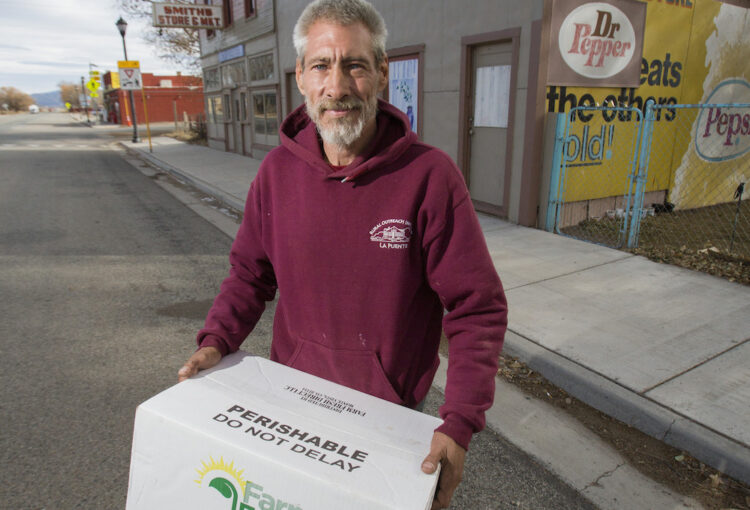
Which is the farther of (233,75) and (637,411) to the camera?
(233,75)

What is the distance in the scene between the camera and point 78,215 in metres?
9.06

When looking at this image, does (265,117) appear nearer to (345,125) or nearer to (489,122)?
(489,122)

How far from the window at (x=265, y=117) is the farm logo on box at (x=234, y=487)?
14716mm

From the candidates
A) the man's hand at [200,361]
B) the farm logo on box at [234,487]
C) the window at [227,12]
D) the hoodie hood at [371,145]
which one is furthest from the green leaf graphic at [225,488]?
the window at [227,12]

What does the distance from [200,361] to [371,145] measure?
86cm

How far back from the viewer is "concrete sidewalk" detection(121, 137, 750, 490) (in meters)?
2.98

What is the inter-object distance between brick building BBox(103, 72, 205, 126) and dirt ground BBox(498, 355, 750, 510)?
4861cm


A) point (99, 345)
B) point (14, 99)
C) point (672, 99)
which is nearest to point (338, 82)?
point (99, 345)

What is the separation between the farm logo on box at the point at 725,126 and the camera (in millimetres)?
8766

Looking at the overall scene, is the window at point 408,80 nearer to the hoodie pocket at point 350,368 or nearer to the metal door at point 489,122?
the metal door at point 489,122

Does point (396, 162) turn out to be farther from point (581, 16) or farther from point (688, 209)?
point (688, 209)

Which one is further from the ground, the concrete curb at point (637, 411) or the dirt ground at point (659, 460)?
the concrete curb at point (637, 411)

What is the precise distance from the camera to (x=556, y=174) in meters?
7.11

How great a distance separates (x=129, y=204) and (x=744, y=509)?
10.3 m
